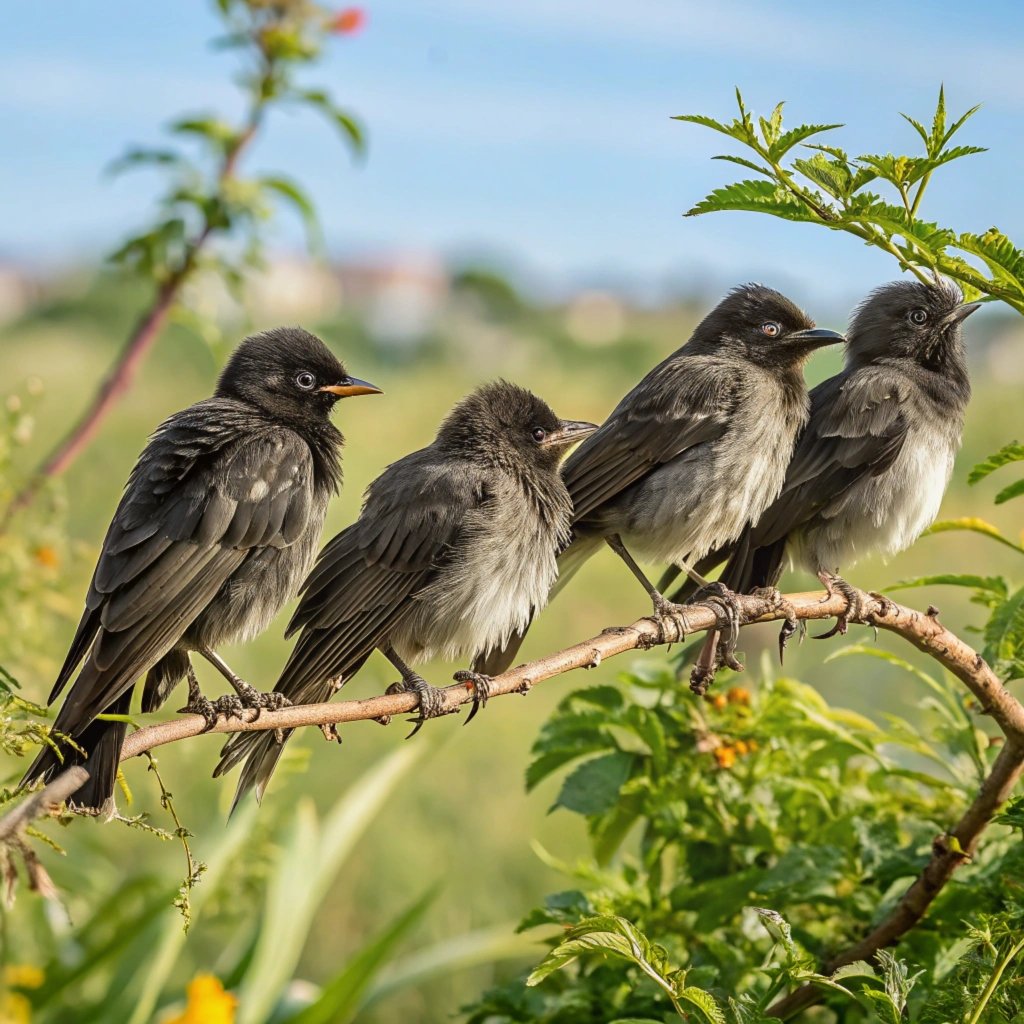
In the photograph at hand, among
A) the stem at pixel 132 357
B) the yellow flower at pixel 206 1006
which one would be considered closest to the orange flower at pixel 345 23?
the stem at pixel 132 357

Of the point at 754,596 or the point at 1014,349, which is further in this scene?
the point at 1014,349

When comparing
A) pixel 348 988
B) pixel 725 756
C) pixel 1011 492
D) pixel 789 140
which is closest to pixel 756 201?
pixel 789 140

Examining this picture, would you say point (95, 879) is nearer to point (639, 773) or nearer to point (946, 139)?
point (639, 773)

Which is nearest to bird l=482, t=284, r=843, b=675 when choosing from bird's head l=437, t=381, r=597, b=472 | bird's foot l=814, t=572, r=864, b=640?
bird's head l=437, t=381, r=597, b=472

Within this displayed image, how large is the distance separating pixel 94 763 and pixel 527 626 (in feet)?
4.46

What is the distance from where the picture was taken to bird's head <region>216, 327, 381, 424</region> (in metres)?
3.25

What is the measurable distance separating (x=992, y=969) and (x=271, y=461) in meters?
1.77

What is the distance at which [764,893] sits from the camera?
116 inches

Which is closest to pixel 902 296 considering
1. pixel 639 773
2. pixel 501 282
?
pixel 639 773

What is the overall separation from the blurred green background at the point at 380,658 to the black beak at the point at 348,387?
0.59 meters

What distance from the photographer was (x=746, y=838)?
3275 millimetres

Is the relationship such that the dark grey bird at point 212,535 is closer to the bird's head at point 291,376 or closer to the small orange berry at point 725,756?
the bird's head at point 291,376

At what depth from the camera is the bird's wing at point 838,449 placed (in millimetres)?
3764

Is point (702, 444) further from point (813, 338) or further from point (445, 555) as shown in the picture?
point (445, 555)
